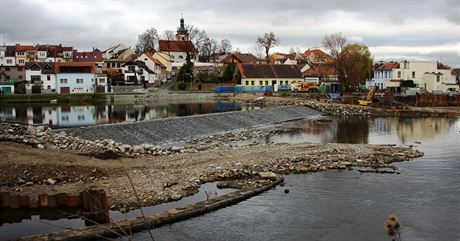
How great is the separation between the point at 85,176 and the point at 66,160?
2.77 metres

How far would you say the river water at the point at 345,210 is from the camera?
14664 millimetres

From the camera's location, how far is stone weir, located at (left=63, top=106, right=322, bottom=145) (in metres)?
32.2

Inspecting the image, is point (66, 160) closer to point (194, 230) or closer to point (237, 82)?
point (194, 230)

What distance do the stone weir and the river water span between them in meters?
14.9

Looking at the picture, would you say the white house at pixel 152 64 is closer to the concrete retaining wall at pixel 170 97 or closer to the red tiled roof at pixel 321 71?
the concrete retaining wall at pixel 170 97

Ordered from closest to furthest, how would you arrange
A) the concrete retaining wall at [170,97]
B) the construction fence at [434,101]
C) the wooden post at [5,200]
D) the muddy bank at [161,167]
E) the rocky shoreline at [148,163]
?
the wooden post at [5,200] → the muddy bank at [161,167] → the rocky shoreline at [148,163] → the construction fence at [434,101] → the concrete retaining wall at [170,97]

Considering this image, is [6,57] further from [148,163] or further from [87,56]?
[148,163]

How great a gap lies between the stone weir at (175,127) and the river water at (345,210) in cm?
1494

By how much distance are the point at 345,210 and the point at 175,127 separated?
2287 cm

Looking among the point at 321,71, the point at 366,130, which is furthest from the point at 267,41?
the point at 366,130

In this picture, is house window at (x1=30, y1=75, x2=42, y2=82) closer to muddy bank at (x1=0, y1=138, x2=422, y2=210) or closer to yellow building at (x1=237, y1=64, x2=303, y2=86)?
yellow building at (x1=237, y1=64, x2=303, y2=86)

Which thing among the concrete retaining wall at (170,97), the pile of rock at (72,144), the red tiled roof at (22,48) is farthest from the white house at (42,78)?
the pile of rock at (72,144)

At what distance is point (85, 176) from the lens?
20.3 metres

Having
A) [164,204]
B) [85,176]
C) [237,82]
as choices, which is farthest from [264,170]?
[237,82]
